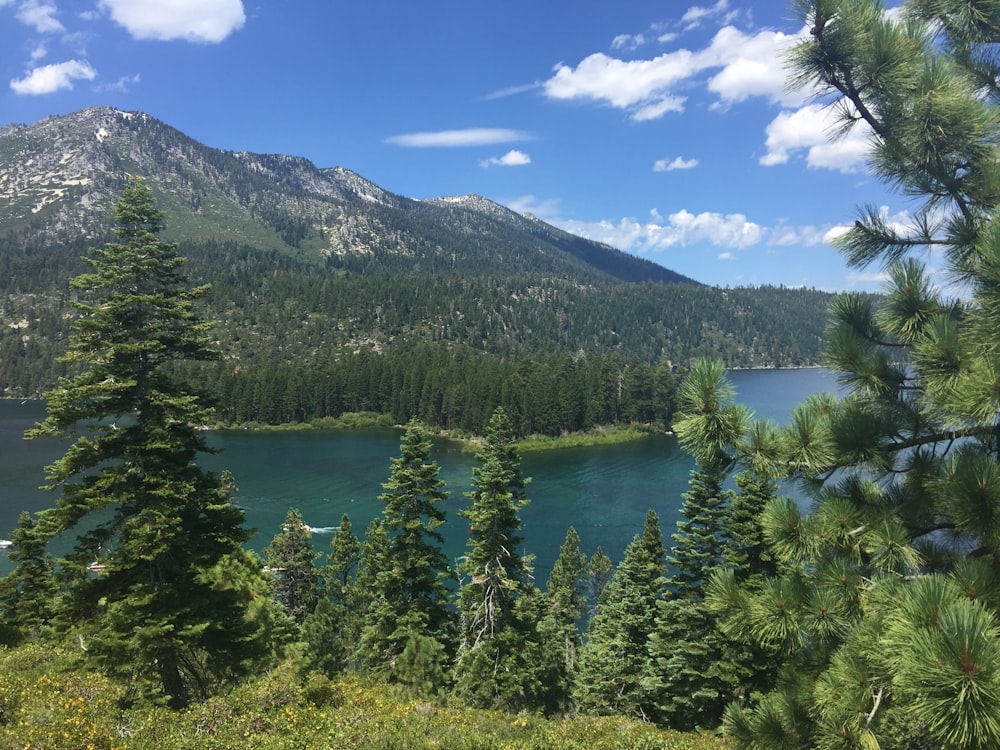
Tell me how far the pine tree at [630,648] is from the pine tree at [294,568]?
60.3ft

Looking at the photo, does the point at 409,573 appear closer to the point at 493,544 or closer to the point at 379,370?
the point at 493,544

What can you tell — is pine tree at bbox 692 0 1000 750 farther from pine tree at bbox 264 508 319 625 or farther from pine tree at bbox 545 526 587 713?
pine tree at bbox 264 508 319 625

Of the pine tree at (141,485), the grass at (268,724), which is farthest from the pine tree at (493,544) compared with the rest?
the grass at (268,724)

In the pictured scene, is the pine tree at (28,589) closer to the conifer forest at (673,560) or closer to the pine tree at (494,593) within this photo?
the conifer forest at (673,560)

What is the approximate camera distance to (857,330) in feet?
17.2

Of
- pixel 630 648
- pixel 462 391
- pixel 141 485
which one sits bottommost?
pixel 630 648

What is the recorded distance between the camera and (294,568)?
114 feet

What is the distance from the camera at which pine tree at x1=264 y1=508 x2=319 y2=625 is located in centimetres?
3406

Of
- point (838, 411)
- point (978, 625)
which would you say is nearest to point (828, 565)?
point (838, 411)

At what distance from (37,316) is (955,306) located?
247437 millimetres

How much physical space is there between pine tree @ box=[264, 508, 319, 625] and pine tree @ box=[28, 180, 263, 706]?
21.0 m

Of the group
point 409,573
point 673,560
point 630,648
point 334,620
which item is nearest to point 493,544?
point 409,573

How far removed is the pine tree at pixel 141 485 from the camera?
1210 cm

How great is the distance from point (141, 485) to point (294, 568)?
24542 mm
